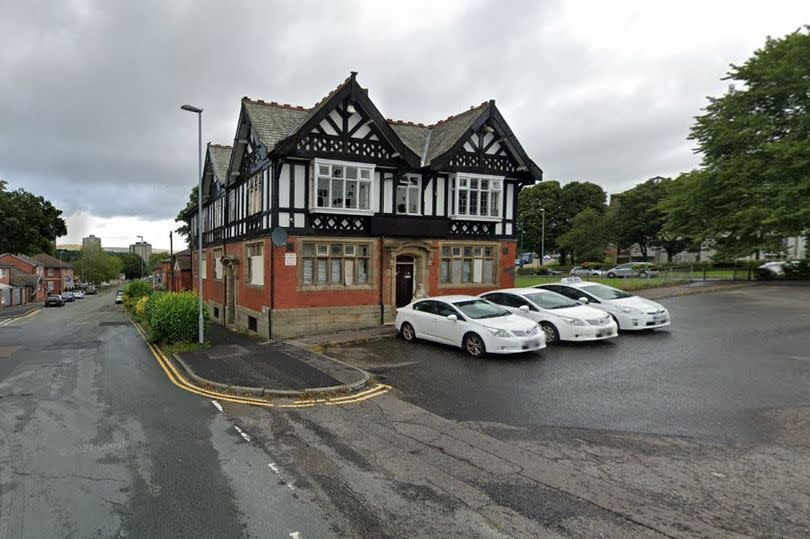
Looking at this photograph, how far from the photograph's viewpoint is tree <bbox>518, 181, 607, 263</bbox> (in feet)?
228

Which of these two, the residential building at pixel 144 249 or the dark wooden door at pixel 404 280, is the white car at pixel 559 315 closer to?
the dark wooden door at pixel 404 280

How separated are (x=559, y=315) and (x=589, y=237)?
5082 cm

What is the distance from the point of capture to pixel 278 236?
1625 centimetres

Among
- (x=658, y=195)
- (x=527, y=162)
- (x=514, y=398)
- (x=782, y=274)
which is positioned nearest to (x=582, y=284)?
(x=527, y=162)

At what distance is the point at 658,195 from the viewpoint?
59469 millimetres

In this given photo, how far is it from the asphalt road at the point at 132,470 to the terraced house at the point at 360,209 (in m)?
7.51

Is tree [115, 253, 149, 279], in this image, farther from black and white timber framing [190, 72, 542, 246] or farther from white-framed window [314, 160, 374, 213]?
white-framed window [314, 160, 374, 213]

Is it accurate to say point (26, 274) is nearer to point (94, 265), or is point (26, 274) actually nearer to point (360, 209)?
point (94, 265)

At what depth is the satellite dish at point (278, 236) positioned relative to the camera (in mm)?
16172

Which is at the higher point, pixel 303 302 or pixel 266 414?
pixel 303 302

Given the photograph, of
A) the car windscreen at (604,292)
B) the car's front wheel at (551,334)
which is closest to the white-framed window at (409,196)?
the car windscreen at (604,292)

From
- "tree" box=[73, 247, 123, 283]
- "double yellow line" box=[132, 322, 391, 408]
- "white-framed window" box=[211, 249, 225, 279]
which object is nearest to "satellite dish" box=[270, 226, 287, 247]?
"double yellow line" box=[132, 322, 391, 408]

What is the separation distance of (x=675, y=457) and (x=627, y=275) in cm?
4070

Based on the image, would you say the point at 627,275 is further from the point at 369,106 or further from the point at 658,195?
the point at 369,106
